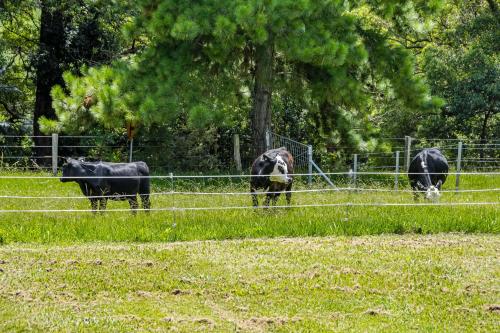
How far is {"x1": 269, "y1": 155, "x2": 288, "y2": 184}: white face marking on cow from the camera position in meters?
14.6

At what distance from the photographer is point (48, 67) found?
23859mm

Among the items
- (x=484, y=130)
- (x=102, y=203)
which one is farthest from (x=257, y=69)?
(x=484, y=130)

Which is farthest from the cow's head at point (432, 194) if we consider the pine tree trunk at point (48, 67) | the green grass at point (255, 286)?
the pine tree trunk at point (48, 67)

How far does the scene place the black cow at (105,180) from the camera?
13664 millimetres

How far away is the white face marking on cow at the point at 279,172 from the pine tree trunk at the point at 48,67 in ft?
36.9

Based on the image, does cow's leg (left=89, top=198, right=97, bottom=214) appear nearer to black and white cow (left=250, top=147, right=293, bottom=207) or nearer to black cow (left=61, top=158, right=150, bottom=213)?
black cow (left=61, top=158, right=150, bottom=213)

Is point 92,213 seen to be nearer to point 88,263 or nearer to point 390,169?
point 88,263

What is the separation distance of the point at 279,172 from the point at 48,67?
11.8 metres

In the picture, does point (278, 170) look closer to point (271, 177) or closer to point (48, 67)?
point (271, 177)

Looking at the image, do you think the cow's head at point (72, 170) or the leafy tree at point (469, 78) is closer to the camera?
the cow's head at point (72, 170)

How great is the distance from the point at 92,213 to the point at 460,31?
16675mm

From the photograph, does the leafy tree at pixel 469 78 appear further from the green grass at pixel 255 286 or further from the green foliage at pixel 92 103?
the green grass at pixel 255 286

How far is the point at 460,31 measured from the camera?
25.7 metres

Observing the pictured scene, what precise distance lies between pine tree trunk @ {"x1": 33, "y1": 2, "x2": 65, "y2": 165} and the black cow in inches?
417
